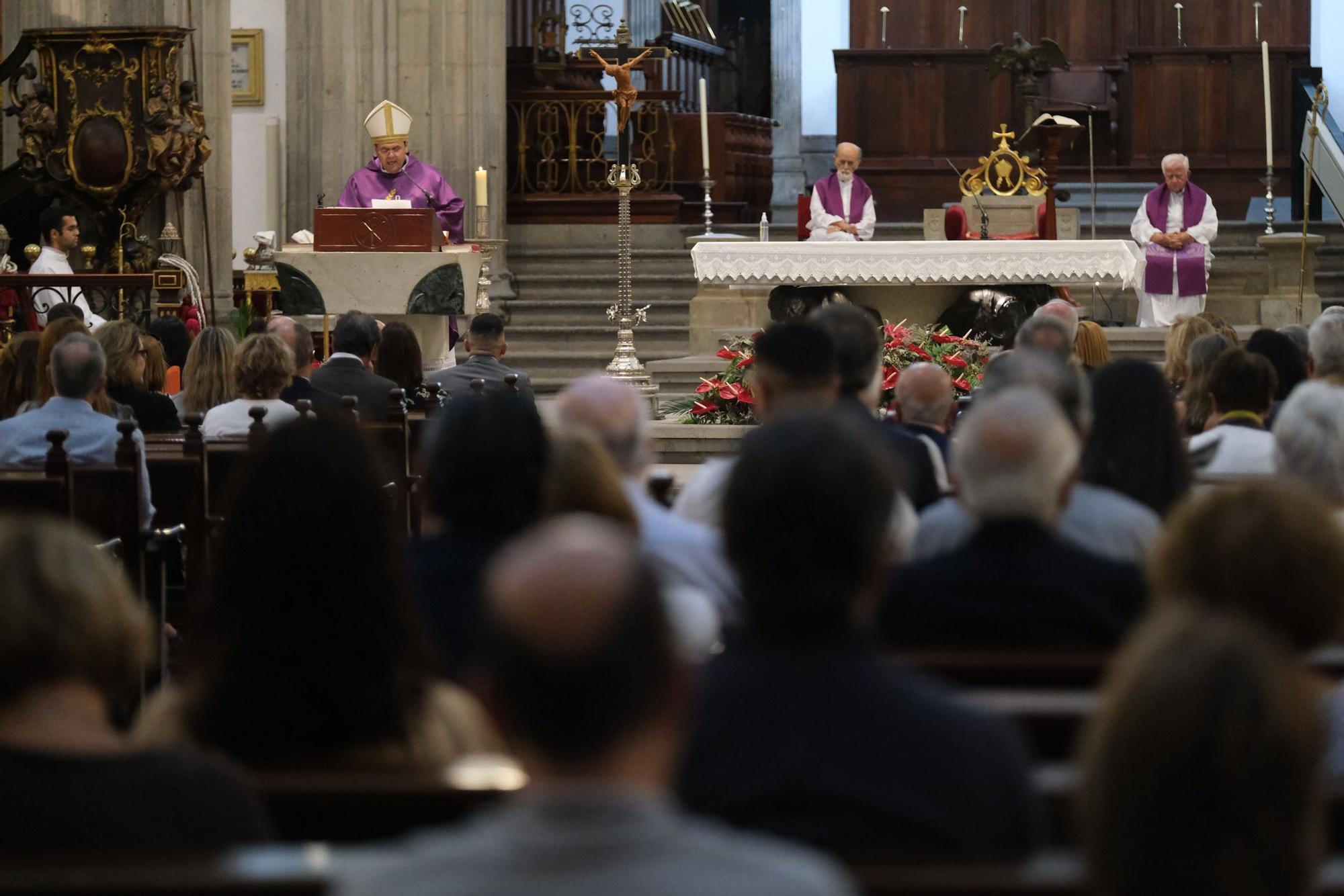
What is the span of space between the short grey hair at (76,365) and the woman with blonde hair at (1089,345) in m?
3.69

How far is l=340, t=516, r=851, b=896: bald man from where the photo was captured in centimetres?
150

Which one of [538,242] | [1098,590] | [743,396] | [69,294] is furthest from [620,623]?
[538,242]

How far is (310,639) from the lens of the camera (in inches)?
102

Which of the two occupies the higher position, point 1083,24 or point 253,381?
point 1083,24

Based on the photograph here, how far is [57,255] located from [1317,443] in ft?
29.7

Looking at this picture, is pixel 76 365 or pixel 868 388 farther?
pixel 76 365

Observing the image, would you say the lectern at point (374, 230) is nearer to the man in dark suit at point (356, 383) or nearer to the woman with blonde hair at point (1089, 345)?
the man in dark suit at point (356, 383)

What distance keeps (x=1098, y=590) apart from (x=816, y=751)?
1.26 meters

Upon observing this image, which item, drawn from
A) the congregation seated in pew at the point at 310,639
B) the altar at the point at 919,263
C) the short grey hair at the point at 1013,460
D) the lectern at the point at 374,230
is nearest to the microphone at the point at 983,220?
the altar at the point at 919,263

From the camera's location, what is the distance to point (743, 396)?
10.2 meters

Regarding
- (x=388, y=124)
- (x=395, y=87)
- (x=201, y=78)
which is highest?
(x=395, y=87)

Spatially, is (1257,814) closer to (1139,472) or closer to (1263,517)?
(1263,517)

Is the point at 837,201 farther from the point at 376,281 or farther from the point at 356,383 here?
the point at 356,383

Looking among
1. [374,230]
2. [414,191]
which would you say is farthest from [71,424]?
[414,191]
